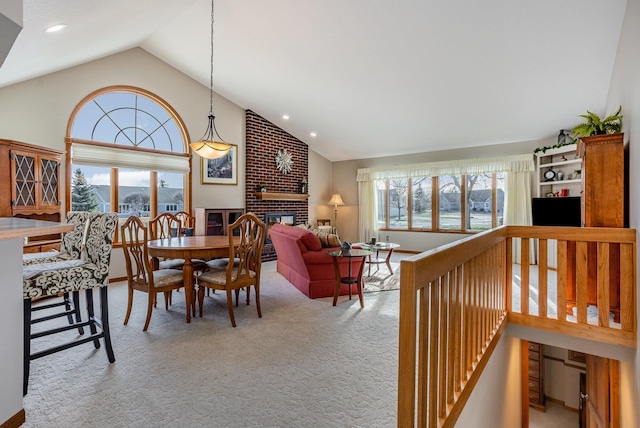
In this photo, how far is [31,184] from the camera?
3.50m

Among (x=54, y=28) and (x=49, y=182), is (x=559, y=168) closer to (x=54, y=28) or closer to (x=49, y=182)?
(x=54, y=28)

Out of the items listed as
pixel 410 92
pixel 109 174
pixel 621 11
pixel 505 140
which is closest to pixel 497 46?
pixel 621 11


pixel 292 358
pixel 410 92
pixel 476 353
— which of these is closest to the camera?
pixel 476 353

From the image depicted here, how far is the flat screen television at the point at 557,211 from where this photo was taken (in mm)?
4414

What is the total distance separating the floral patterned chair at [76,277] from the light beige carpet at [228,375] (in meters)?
0.22

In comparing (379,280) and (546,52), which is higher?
(546,52)

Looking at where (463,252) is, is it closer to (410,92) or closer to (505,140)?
(410,92)

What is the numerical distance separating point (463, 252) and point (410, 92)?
3.71m

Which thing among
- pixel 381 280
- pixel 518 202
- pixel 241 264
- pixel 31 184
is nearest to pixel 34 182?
pixel 31 184

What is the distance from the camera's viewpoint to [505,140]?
563cm

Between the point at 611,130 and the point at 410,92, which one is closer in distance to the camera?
the point at 611,130

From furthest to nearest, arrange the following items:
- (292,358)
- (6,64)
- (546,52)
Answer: (546,52), (6,64), (292,358)

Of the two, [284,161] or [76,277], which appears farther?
[284,161]

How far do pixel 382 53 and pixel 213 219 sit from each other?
155 inches
